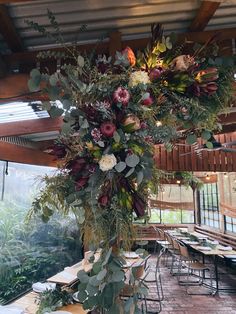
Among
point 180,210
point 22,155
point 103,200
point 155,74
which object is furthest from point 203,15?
point 180,210

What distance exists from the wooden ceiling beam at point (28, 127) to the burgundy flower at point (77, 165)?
1.93m

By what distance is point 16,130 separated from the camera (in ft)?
10.0

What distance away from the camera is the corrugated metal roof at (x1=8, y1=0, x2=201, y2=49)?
1.58 metres

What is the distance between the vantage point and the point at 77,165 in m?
1.19

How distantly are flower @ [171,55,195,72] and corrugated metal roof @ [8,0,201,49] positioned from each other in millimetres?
483

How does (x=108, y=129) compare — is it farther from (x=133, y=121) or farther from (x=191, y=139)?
(x=191, y=139)

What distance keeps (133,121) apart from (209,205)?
8714 mm

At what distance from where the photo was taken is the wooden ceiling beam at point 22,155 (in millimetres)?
3291

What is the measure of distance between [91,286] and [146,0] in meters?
1.43

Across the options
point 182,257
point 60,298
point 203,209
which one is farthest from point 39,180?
point 203,209

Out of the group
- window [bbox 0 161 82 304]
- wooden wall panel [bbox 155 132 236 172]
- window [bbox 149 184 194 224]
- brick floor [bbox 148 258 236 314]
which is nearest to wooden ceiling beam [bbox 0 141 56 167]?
window [bbox 0 161 82 304]

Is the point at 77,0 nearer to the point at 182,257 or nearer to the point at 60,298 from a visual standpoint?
the point at 60,298

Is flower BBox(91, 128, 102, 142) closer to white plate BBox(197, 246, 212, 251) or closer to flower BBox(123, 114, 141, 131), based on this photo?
flower BBox(123, 114, 141, 131)

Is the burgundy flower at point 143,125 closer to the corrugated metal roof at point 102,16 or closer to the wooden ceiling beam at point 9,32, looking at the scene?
the corrugated metal roof at point 102,16
